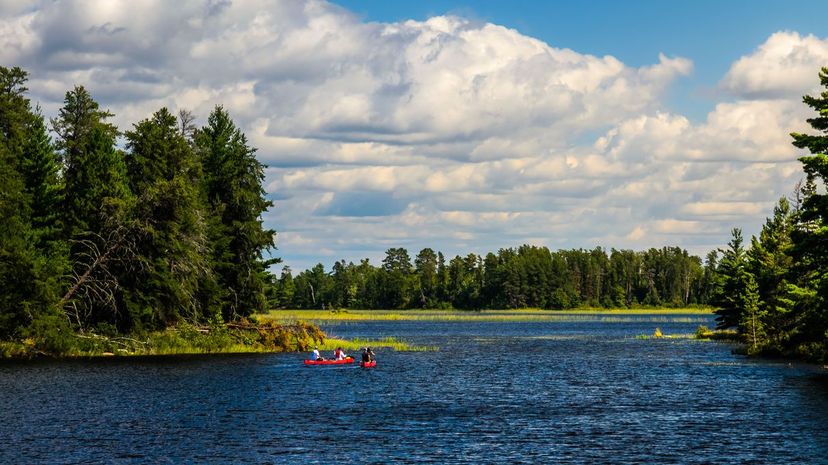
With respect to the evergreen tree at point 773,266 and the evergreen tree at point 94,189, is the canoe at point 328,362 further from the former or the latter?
the evergreen tree at point 773,266

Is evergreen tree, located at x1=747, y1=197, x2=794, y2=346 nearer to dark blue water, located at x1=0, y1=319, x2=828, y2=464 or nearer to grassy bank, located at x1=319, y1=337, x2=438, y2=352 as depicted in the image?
dark blue water, located at x1=0, y1=319, x2=828, y2=464

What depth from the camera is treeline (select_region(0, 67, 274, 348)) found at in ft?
255

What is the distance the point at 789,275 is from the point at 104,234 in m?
60.0

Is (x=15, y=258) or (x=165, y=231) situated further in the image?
(x=165, y=231)

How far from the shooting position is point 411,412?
53.8m

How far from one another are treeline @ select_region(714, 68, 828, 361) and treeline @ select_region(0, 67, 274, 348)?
52510 mm

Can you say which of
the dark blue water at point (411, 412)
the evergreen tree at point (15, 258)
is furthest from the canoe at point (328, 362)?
the evergreen tree at point (15, 258)

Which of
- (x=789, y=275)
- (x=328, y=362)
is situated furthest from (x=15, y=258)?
(x=789, y=275)

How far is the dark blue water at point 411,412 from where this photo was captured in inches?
1597

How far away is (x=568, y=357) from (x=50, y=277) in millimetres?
51539

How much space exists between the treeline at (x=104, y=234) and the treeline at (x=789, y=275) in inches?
2067

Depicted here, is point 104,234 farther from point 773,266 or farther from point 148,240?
point 773,266

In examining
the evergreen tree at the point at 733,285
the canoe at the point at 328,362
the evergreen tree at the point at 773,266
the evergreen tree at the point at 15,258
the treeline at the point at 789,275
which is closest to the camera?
the treeline at the point at 789,275

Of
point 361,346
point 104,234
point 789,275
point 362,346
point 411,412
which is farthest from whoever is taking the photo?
A: point 362,346
